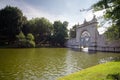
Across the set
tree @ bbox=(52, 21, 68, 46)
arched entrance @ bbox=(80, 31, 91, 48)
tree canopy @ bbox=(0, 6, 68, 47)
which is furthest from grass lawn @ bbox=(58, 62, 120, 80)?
tree @ bbox=(52, 21, 68, 46)

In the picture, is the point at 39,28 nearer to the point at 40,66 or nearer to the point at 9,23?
the point at 9,23

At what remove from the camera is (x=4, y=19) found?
59000 mm

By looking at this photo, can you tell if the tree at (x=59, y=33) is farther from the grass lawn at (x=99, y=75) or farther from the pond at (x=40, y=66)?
the grass lawn at (x=99, y=75)

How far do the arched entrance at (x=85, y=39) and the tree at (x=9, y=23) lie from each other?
24.2 m

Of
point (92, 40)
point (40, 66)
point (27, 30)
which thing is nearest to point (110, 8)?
point (40, 66)

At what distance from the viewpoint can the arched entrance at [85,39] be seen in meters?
56.8

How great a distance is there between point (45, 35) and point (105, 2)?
65.5 metres

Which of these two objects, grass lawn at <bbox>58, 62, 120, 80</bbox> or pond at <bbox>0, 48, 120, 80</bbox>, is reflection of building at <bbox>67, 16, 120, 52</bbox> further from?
grass lawn at <bbox>58, 62, 120, 80</bbox>

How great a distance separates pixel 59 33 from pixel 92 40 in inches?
973

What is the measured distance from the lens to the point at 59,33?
74625 mm

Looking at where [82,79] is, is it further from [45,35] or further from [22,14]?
[45,35]

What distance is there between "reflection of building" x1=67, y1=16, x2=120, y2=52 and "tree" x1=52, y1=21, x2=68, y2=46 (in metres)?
6.29

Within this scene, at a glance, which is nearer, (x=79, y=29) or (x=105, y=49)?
(x=105, y=49)

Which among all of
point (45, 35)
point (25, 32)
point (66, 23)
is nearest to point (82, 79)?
point (25, 32)
